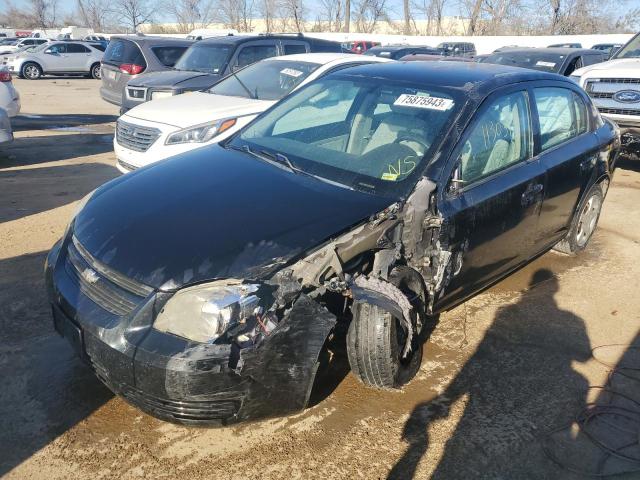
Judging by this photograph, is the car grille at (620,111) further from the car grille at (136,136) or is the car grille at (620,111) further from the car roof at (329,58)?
the car grille at (136,136)

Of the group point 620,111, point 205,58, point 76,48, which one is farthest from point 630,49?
point 76,48

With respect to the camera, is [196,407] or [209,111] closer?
[196,407]

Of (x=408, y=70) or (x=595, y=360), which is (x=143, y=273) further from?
(x=595, y=360)

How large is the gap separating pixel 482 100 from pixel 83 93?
59.1ft

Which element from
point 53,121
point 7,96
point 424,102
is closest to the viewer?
point 424,102

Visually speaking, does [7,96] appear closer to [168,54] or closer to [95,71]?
[168,54]

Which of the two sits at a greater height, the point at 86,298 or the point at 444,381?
the point at 86,298

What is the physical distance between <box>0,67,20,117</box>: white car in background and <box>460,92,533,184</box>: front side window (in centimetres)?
811

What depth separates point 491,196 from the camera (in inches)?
138

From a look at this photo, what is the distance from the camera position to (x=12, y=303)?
3.95 metres

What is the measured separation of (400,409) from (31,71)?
2544 centimetres

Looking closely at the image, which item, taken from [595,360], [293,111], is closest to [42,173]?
[293,111]

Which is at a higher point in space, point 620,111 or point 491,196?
point 491,196

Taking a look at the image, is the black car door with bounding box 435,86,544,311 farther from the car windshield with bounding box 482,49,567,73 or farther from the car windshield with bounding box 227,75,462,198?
the car windshield with bounding box 482,49,567,73
